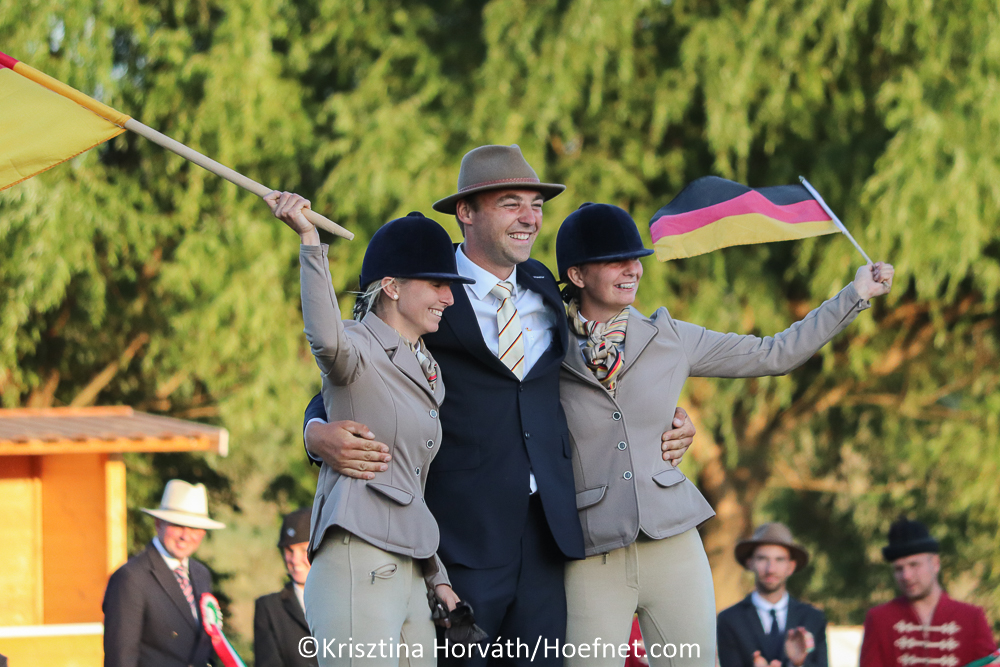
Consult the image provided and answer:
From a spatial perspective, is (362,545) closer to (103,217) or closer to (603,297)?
(603,297)

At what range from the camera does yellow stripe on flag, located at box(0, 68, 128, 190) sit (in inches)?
126

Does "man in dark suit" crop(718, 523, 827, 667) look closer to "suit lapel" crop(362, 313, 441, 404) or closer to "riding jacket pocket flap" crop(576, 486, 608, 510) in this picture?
"riding jacket pocket flap" crop(576, 486, 608, 510)

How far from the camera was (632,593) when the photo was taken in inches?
131

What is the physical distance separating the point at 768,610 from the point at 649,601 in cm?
254

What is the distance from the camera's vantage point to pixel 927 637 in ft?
17.7

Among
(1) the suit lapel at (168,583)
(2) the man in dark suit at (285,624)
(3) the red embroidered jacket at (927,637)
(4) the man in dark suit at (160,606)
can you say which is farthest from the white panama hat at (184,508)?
(3) the red embroidered jacket at (927,637)

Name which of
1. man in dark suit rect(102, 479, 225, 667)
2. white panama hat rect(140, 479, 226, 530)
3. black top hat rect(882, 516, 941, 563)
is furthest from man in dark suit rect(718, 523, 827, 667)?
white panama hat rect(140, 479, 226, 530)

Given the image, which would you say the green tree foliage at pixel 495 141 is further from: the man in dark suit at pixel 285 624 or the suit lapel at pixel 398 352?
the suit lapel at pixel 398 352

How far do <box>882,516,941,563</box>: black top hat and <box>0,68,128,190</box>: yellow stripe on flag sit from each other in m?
4.14

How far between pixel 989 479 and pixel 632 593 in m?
6.66

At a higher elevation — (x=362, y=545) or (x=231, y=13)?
(x=231, y=13)

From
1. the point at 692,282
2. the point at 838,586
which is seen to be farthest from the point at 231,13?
the point at 838,586

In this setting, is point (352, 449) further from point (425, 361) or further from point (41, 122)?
point (41, 122)

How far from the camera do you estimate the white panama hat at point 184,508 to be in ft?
18.5
